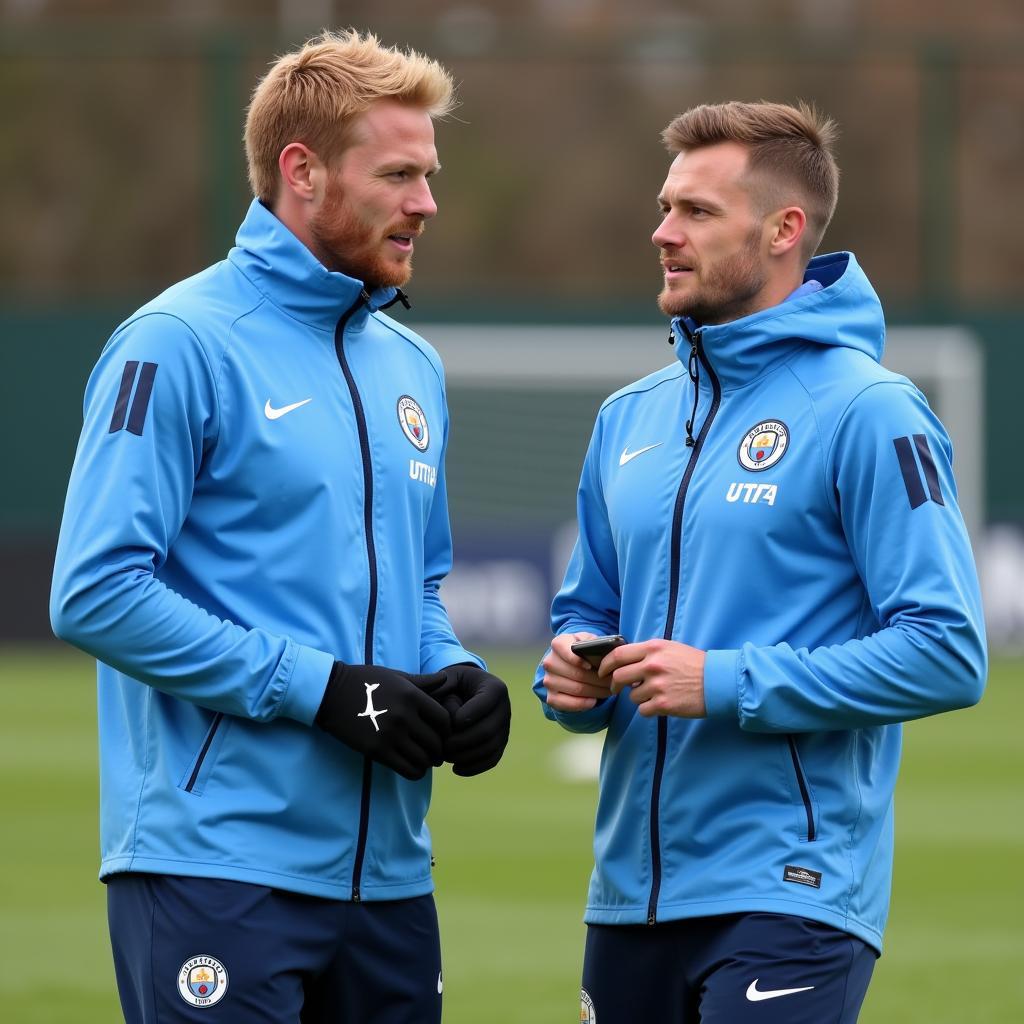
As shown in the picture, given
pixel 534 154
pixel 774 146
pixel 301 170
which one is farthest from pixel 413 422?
pixel 534 154

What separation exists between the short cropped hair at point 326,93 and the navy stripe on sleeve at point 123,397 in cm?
57

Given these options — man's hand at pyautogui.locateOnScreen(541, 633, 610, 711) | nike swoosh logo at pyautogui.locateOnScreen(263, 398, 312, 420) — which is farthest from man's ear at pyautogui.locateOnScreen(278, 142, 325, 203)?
man's hand at pyautogui.locateOnScreen(541, 633, 610, 711)

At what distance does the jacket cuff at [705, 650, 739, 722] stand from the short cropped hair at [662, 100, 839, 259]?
36.1 inches

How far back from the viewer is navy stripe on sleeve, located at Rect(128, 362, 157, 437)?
3602 mm

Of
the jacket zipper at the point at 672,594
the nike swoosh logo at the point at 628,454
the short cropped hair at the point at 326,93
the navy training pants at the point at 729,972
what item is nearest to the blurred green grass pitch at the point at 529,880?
the navy training pants at the point at 729,972

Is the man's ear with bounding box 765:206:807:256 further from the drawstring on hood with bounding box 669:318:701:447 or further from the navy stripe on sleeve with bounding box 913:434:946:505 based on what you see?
the navy stripe on sleeve with bounding box 913:434:946:505

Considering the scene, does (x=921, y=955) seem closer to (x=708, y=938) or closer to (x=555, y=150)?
(x=708, y=938)

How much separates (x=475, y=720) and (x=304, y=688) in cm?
39

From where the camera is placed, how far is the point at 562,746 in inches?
514

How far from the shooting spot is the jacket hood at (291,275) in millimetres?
3879

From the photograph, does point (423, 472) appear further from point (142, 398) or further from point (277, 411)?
point (142, 398)

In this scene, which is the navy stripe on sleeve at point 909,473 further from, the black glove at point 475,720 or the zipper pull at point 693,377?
the black glove at point 475,720

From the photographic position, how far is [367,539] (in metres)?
3.86

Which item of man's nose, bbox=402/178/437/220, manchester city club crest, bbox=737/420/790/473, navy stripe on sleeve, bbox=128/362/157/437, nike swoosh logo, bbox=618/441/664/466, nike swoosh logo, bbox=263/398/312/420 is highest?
man's nose, bbox=402/178/437/220
